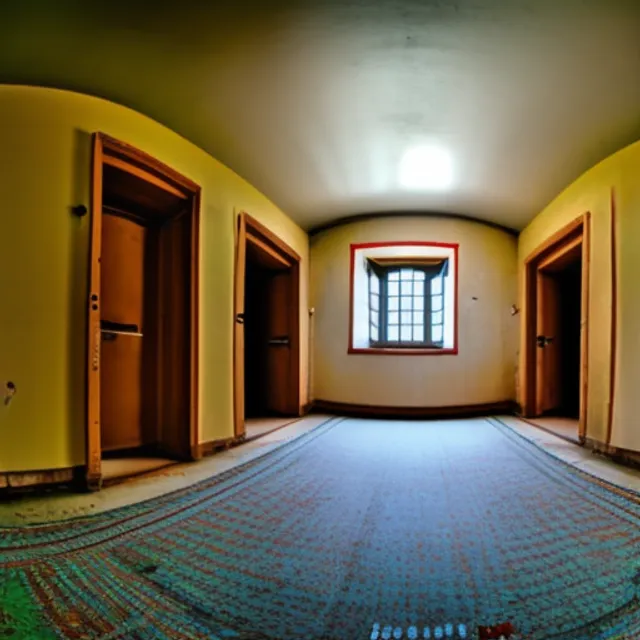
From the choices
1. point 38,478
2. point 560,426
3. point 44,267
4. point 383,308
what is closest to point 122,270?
point 44,267

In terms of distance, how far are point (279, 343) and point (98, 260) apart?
2920 mm

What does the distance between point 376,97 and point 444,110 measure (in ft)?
1.52

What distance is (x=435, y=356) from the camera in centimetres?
508

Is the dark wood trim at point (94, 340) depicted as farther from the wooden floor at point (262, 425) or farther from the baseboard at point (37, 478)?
the wooden floor at point (262, 425)

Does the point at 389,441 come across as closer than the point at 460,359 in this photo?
Yes

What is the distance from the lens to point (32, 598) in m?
1.23

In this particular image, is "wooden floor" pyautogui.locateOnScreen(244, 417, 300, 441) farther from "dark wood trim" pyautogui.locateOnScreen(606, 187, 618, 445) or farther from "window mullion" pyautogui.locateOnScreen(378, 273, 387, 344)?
"dark wood trim" pyautogui.locateOnScreen(606, 187, 618, 445)

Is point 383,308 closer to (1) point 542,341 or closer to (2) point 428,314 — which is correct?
(2) point 428,314

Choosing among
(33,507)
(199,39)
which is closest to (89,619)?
(33,507)

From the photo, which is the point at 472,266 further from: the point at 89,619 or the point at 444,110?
the point at 89,619

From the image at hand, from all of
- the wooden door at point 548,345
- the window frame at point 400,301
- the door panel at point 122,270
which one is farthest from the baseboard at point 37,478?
the wooden door at point 548,345

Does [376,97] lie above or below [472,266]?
above

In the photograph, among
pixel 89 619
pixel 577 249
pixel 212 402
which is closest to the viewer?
pixel 89 619

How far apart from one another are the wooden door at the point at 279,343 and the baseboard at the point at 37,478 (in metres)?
2.98
